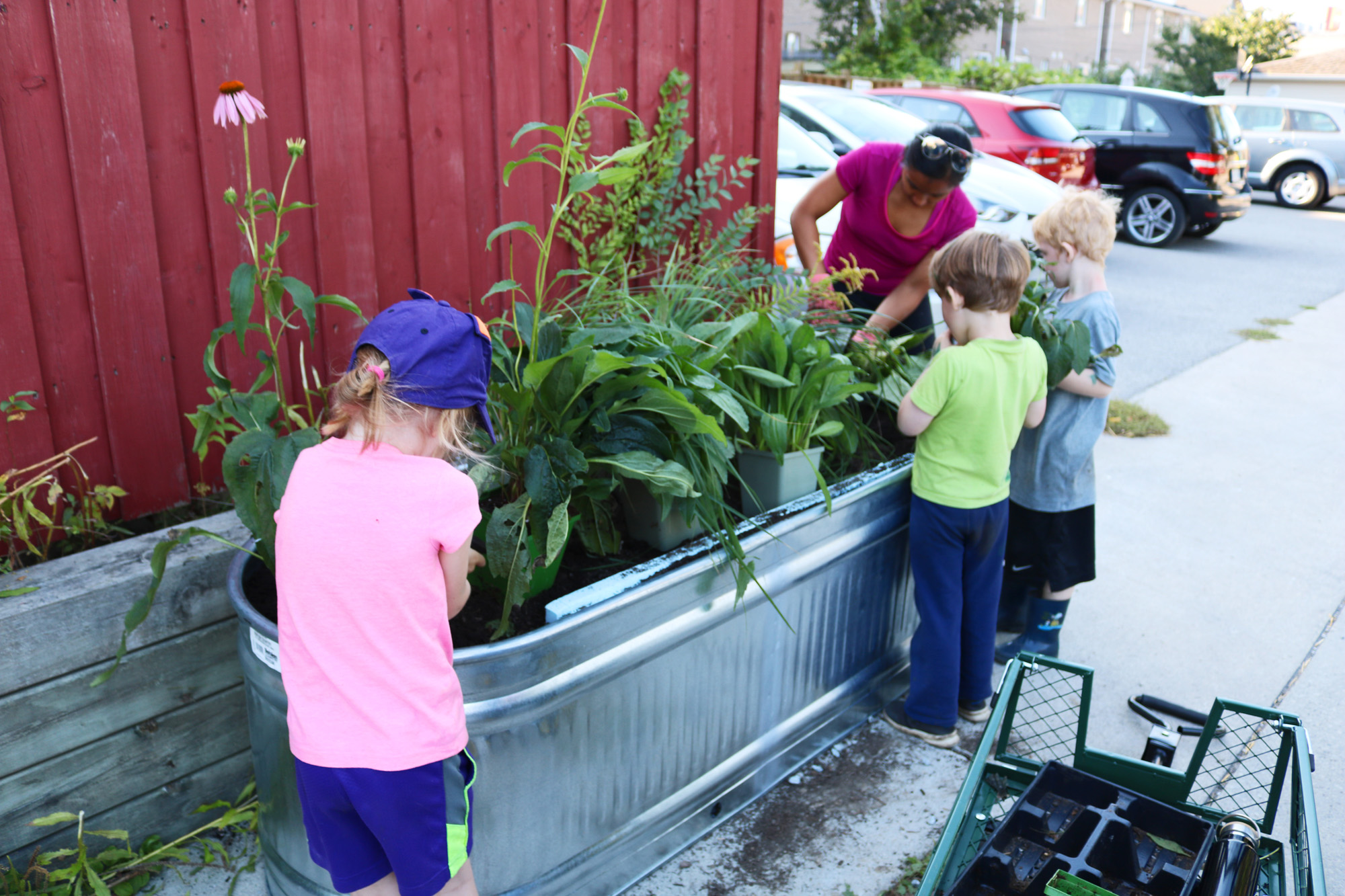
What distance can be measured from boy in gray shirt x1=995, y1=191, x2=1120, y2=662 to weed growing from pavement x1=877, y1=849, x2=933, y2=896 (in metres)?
1.05

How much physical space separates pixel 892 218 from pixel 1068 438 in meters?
0.98

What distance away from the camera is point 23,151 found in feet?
7.06

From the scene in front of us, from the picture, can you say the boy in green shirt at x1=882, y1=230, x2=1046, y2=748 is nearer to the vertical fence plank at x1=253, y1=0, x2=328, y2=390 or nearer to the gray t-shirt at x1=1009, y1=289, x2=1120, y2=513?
the gray t-shirt at x1=1009, y1=289, x2=1120, y2=513

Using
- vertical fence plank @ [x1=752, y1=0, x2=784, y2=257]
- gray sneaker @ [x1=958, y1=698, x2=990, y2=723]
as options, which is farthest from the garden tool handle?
vertical fence plank @ [x1=752, y1=0, x2=784, y2=257]

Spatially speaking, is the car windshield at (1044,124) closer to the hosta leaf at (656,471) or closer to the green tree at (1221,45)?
the hosta leaf at (656,471)

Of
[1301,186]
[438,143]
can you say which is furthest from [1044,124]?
[438,143]

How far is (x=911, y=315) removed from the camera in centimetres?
370

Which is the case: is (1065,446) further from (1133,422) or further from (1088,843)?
(1133,422)

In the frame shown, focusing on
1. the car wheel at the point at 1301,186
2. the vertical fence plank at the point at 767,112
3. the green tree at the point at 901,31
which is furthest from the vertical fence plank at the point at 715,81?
the green tree at the point at 901,31

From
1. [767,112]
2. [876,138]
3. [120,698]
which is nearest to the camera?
[120,698]

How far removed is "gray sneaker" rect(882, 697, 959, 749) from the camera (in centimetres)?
287

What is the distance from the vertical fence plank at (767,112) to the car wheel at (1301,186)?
16.0 meters

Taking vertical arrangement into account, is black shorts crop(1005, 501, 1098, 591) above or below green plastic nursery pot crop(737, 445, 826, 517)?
below

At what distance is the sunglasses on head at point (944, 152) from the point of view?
10.3 ft
